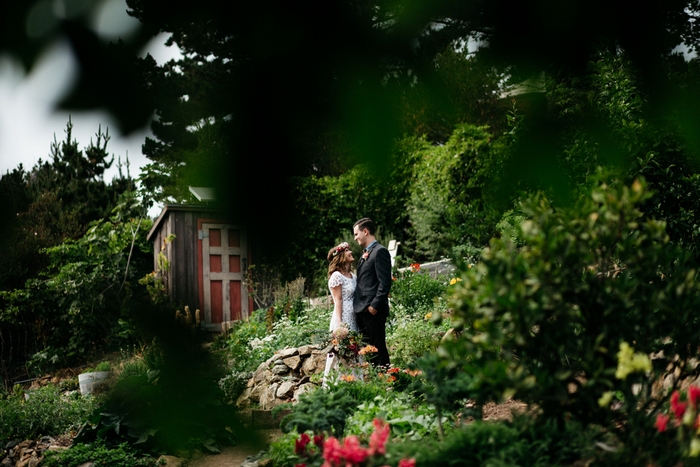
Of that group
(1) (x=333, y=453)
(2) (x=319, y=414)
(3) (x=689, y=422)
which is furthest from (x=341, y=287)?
(3) (x=689, y=422)

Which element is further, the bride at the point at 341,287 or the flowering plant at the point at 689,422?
the bride at the point at 341,287

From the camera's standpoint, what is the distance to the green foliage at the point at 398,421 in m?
3.25

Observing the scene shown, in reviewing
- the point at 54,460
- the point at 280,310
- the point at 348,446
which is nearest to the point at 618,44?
the point at 348,446

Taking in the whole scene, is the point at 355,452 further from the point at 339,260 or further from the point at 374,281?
the point at 339,260

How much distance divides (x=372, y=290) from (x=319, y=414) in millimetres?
2592

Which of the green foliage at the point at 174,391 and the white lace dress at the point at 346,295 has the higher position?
the green foliage at the point at 174,391

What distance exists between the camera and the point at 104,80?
783 millimetres

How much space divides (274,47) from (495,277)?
1.52m

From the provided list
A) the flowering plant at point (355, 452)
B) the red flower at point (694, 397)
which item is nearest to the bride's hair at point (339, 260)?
the flowering plant at point (355, 452)

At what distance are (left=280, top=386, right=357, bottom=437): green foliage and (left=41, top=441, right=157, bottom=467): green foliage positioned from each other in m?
1.45

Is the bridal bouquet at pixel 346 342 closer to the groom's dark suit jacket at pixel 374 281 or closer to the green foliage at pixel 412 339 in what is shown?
the groom's dark suit jacket at pixel 374 281

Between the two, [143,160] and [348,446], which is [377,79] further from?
[348,446]

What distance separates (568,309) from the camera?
89.4 inches

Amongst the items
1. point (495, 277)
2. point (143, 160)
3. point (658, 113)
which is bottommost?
point (495, 277)
